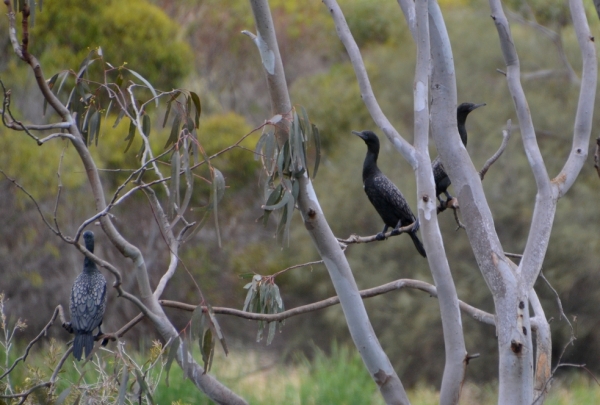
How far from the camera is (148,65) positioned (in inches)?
403

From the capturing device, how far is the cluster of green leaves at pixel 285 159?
239 cm

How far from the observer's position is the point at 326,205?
11523 millimetres

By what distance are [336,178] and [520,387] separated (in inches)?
372

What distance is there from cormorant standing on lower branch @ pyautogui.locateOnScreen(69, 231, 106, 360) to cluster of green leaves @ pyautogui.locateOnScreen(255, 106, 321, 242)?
4.14 feet

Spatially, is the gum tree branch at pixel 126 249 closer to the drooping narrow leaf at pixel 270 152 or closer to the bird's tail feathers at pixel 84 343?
the drooping narrow leaf at pixel 270 152

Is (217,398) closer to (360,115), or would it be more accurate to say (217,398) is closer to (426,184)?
(426,184)

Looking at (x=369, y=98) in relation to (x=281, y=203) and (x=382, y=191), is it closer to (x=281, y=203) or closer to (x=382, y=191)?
(x=281, y=203)

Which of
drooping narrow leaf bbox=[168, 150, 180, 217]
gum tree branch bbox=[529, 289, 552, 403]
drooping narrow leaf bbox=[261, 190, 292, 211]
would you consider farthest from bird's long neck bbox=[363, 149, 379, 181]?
drooping narrow leaf bbox=[168, 150, 180, 217]

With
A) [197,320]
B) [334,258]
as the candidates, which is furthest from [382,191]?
[197,320]

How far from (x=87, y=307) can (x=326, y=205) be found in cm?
812

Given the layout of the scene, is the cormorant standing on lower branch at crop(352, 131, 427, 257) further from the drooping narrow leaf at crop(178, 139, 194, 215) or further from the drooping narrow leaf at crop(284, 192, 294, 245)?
the drooping narrow leaf at crop(178, 139, 194, 215)

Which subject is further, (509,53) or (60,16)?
(60,16)

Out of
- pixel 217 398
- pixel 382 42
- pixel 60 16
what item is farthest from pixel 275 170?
pixel 382 42

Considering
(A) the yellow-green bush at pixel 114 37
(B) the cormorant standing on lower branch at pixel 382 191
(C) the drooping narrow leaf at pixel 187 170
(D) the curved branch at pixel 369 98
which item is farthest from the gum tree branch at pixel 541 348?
(A) the yellow-green bush at pixel 114 37
